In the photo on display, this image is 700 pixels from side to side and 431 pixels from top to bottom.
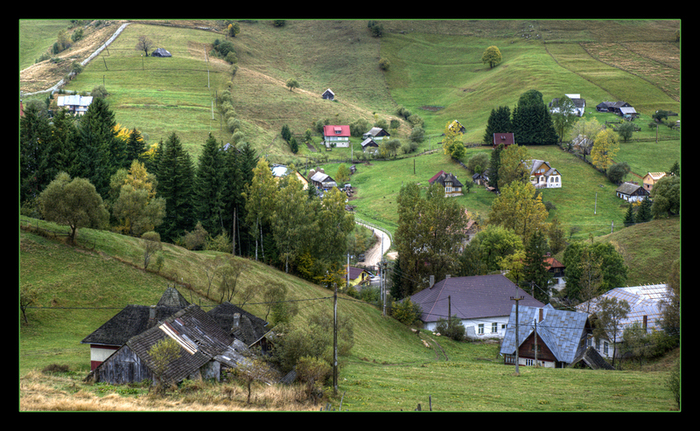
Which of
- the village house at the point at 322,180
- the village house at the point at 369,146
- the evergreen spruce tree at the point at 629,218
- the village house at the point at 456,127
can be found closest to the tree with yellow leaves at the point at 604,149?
the evergreen spruce tree at the point at 629,218

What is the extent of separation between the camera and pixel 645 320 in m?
50.4

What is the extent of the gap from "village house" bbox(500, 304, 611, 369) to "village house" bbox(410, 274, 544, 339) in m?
9.08

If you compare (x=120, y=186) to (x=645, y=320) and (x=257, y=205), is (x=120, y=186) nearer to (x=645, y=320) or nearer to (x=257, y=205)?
(x=257, y=205)

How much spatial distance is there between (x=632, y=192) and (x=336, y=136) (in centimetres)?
7371

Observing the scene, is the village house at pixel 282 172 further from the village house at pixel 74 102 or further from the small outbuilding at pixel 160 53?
the small outbuilding at pixel 160 53

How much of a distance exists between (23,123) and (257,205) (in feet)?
83.8

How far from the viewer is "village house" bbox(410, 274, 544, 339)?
61.5 m

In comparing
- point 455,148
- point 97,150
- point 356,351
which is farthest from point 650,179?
point 97,150

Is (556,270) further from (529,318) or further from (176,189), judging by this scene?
(176,189)

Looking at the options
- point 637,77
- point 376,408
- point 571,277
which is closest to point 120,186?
point 376,408

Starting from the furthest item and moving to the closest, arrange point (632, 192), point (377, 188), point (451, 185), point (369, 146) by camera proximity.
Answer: point (369, 146) < point (377, 188) < point (451, 185) < point (632, 192)

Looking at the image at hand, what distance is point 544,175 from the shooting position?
108 meters

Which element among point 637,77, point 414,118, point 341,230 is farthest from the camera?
point 414,118

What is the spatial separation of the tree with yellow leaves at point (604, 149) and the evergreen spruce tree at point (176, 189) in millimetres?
83917
